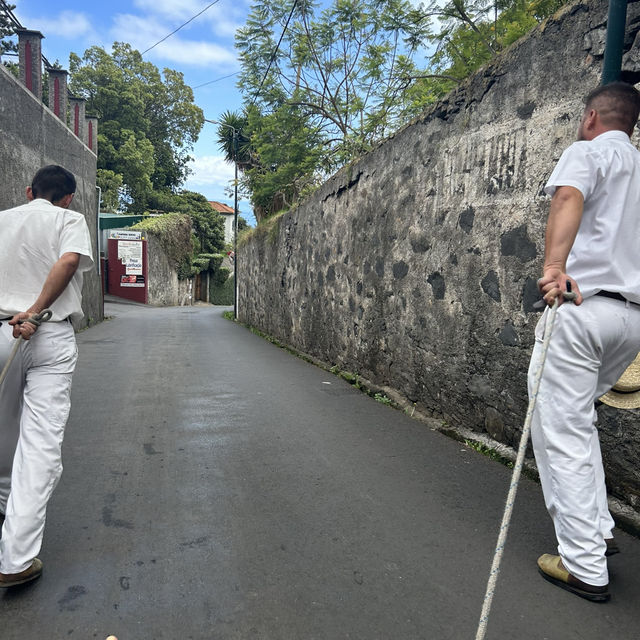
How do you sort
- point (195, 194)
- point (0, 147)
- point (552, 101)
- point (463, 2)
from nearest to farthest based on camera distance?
1. point (552, 101)
2. point (463, 2)
3. point (0, 147)
4. point (195, 194)

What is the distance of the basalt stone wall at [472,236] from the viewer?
3.61 meters

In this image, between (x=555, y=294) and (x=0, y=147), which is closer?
(x=555, y=294)

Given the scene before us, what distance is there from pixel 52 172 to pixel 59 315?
0.76 metres

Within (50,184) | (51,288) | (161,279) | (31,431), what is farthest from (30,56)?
(161,279)

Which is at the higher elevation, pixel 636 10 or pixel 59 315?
pixel 636 10

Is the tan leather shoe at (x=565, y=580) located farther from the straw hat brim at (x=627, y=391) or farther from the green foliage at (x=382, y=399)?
the green foliage at (x=382, y=399)

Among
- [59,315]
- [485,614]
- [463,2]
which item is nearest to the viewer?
[485,614]

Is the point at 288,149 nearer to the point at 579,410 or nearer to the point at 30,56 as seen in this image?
the point at 30,56

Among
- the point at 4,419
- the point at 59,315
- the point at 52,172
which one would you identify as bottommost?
the point at 4,419

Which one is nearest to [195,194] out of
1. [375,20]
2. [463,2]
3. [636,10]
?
[375,20]

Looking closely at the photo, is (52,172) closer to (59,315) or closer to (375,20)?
(59,315)

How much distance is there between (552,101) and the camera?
3.70 m

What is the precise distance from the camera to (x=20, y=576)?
226 cm

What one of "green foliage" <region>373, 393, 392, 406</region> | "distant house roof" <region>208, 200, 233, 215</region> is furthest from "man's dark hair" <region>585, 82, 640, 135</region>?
"distant house roof" <region>208, 200, 233, 215</region>
